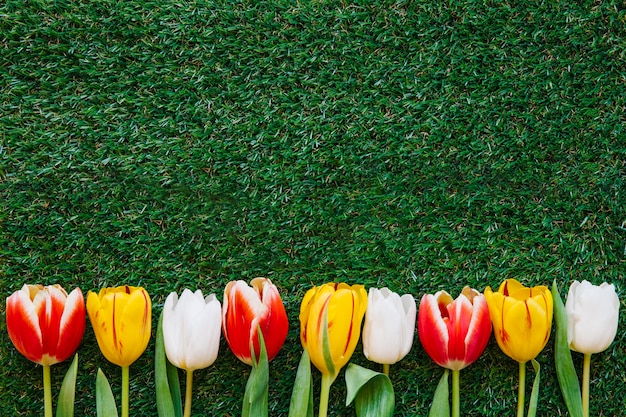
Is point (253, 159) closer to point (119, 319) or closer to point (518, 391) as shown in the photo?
point (119, 319)

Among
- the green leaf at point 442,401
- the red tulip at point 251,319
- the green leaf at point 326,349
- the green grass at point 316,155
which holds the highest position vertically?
the green grass at point 316,155

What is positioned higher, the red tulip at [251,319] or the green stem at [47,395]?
the red tulip at [251,319]

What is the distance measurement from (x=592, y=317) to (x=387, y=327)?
34 centimetres

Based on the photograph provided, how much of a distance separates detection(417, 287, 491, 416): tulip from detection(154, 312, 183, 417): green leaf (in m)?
0.41

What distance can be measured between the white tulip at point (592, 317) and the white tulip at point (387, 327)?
265 millimetres

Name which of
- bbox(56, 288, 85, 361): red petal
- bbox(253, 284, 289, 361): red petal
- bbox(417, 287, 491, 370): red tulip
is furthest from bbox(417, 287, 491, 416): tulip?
bbox(56, 288, 85, 361): red petal

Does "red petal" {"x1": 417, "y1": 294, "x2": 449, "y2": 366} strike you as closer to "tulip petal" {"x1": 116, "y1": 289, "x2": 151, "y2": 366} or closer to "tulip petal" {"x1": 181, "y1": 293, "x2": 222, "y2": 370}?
"tulip petal" {"x1": 181, "y1": 293, "x2": 222, "y2": 370}

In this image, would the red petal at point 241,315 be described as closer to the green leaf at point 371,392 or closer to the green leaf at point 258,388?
the green leaf at point 258,388

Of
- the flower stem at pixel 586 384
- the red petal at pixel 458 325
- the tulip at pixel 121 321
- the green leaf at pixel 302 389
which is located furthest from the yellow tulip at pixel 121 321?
the flower stem at pixel 586 384

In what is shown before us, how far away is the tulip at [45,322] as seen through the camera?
0.94 metres

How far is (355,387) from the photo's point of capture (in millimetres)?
961

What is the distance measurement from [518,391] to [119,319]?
2.20 feet

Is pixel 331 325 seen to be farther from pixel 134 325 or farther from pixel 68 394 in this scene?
pixel 68 394

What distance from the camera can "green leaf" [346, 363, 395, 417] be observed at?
97 cm
